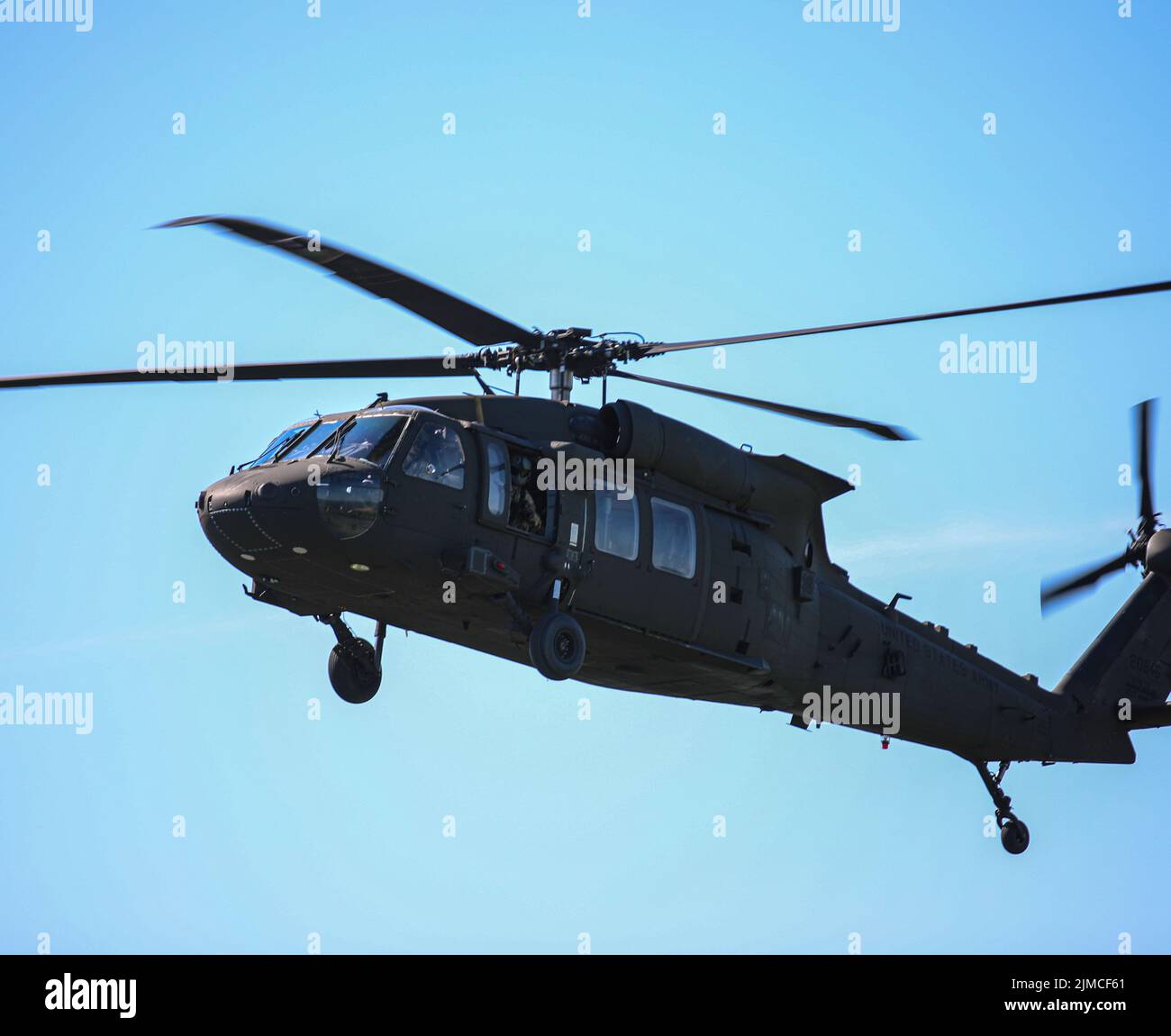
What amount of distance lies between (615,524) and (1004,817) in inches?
374

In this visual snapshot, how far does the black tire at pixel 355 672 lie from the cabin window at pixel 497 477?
2984 millimetres

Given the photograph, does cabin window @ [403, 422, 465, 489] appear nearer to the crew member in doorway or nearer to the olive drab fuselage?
the olive drab fuselage

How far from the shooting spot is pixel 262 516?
58.5 ft

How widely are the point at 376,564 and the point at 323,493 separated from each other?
3.28 feet

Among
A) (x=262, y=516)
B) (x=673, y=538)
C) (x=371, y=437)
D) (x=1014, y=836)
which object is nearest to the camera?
(x=262, y=516)

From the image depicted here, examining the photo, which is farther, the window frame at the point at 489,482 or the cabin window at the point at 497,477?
the cabin window at the point at 497,477

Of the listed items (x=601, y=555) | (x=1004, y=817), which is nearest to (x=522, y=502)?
(x=601, y=555)

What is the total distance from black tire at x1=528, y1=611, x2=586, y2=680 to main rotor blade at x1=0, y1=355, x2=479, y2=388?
11.9 ft

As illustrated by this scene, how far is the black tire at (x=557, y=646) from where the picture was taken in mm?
18562

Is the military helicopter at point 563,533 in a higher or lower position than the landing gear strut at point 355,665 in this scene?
higher

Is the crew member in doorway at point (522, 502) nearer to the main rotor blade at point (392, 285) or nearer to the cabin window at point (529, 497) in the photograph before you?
the cabin window at point (529, 497)

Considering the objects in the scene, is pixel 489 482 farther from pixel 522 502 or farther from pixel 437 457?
pixel 437 457
